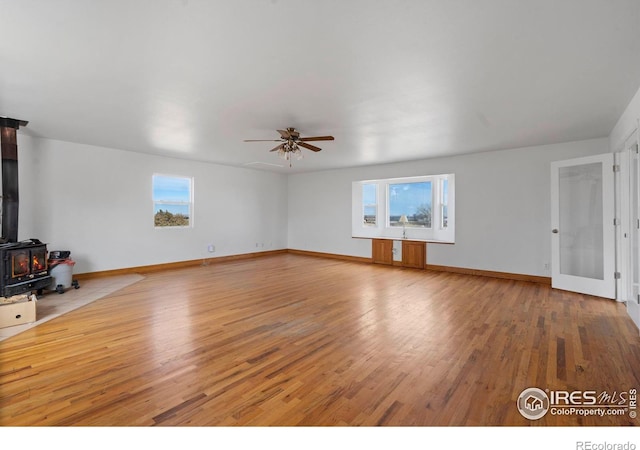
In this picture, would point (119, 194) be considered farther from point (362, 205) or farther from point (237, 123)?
point (362, 205)

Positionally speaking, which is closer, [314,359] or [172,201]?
[314,359]

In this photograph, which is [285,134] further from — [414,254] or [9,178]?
[414,254]

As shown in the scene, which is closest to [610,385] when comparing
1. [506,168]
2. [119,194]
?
[506,168]

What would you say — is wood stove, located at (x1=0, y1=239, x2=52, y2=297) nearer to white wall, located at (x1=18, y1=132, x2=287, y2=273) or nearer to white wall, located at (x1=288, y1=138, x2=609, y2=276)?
white wall, located at (x1=18, y1=132, x2=287, y2=273)

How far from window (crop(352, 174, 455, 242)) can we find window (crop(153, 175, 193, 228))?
166 inches

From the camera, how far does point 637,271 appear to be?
389 cm

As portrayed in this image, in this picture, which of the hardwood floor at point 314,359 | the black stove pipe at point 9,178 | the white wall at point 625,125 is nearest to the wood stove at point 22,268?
the black stove pipe at point 9,178

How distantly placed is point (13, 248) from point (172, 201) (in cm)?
330

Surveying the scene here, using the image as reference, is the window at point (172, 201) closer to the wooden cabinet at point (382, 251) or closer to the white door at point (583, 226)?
the wooden cabinet at point (382, 251)

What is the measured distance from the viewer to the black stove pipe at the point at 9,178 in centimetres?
438

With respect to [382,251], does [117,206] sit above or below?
above

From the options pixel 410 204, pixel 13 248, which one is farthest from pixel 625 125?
pixel 13 248

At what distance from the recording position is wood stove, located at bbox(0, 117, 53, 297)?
4102 millimetres

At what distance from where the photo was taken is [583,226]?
4926 mm
